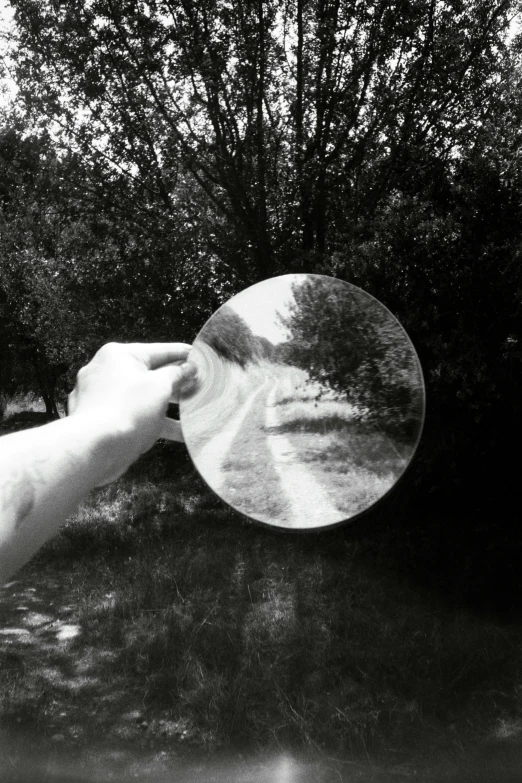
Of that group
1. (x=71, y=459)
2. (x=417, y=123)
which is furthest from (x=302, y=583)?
(x=71, y=459)

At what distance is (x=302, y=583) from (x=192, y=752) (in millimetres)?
2382

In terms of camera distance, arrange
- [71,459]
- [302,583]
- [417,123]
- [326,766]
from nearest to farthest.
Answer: [71,459] < [326,766] < [302,583] < [417,123]

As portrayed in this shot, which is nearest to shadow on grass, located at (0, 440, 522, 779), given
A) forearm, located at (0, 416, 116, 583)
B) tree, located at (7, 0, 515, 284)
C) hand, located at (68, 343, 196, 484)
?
tree, located at (7, 0, 515, 284)

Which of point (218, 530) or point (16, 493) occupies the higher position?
point (16, 493)

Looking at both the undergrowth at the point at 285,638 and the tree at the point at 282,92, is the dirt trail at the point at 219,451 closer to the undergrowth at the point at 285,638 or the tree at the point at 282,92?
the undergrowth at the point at 285,638

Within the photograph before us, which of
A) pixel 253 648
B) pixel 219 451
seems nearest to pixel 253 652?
pixel 253 648

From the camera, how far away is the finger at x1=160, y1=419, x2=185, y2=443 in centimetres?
138

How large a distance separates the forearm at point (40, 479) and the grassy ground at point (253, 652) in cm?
466

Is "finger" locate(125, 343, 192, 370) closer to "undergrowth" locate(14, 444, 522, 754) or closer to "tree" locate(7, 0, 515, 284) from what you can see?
"undergrowth" locate(14, 444, 522, 754)

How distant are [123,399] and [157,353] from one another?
39 centimetres

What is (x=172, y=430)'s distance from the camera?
1427 mm

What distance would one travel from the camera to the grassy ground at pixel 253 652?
16.5 ft

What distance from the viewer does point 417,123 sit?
755 centimetres

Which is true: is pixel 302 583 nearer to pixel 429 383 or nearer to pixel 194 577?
pixel 194 577
